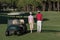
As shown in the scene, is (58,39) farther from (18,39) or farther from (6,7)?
(6,7)

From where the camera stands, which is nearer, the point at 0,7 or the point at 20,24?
the point at 20,24

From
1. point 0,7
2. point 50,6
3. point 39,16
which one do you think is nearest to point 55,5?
point 50,6

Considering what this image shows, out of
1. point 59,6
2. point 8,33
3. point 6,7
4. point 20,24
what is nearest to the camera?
point 8,33

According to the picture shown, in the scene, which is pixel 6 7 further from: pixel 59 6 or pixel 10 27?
pixel 10 27

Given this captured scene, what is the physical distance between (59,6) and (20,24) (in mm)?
67373

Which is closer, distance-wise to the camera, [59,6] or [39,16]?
[39,16]

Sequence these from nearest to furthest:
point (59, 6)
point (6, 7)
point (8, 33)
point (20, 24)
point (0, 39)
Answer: point (0, 39)
point (8, 33)
point (20, 24)
point (59, 6)
point (6, 7)

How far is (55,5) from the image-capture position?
298 feet

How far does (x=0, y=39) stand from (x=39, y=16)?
511cm

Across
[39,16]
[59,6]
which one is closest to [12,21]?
[39,16]

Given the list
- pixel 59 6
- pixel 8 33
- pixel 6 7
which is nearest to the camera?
pixel 8 33

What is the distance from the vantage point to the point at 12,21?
20.9 meters

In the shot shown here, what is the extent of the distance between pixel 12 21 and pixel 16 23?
526 mm

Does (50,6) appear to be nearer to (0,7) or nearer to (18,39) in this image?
(0,7)
